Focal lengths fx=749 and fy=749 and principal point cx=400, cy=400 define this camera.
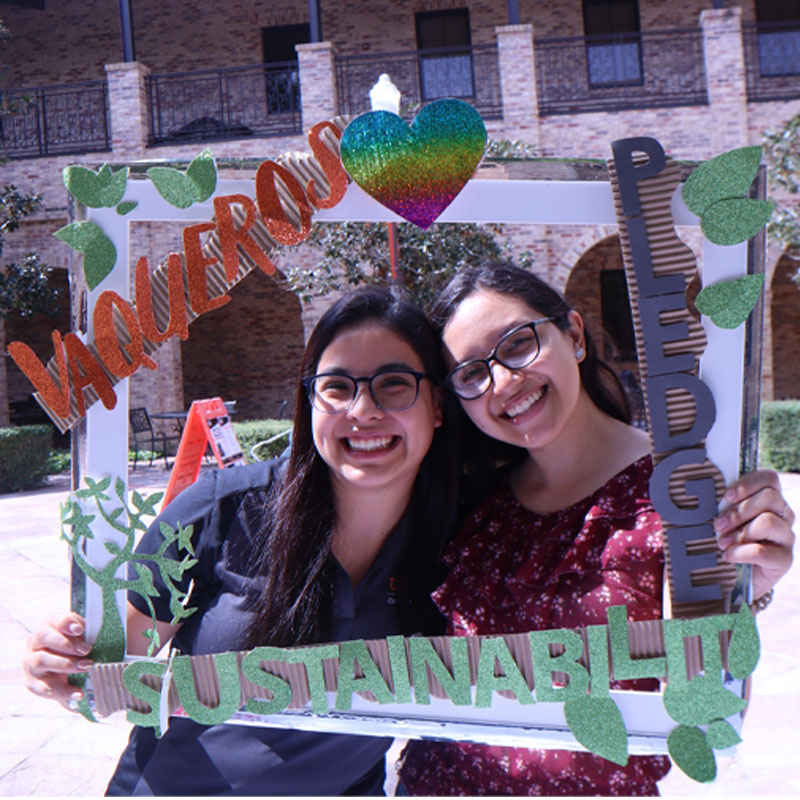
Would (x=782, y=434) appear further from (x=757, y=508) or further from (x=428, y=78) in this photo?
(x=757, y=508)

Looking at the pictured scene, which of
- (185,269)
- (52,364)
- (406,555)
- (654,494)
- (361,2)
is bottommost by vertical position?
(406,555)

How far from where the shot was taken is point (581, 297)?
52.3 feet

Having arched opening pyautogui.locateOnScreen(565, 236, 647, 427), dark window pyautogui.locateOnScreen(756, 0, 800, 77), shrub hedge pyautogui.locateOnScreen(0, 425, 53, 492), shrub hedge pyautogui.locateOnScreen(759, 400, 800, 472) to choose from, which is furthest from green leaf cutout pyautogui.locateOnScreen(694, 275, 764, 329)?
dark window pyautogui.locateOnScreen(756, 0, 800, 77)

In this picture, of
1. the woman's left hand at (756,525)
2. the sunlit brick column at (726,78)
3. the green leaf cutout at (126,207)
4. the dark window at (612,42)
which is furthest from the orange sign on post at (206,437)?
the dark window at (612,42)

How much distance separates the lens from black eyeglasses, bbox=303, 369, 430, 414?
1.28 metres

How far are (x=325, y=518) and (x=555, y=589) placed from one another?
453mm

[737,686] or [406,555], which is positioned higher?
[406,555]

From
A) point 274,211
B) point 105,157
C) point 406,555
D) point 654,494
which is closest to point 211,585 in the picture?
point 406,555

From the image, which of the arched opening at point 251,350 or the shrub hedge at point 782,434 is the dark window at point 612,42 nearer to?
the shrub hedge at point 782,434

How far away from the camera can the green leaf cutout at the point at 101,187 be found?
3.86 feet

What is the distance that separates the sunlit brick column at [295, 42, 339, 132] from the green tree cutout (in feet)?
40.2

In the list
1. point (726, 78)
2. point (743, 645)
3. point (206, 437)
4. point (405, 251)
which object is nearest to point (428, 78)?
point (726, 78)

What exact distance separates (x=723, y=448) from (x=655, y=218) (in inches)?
13.7

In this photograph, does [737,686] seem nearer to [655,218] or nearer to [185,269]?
[655,218]
